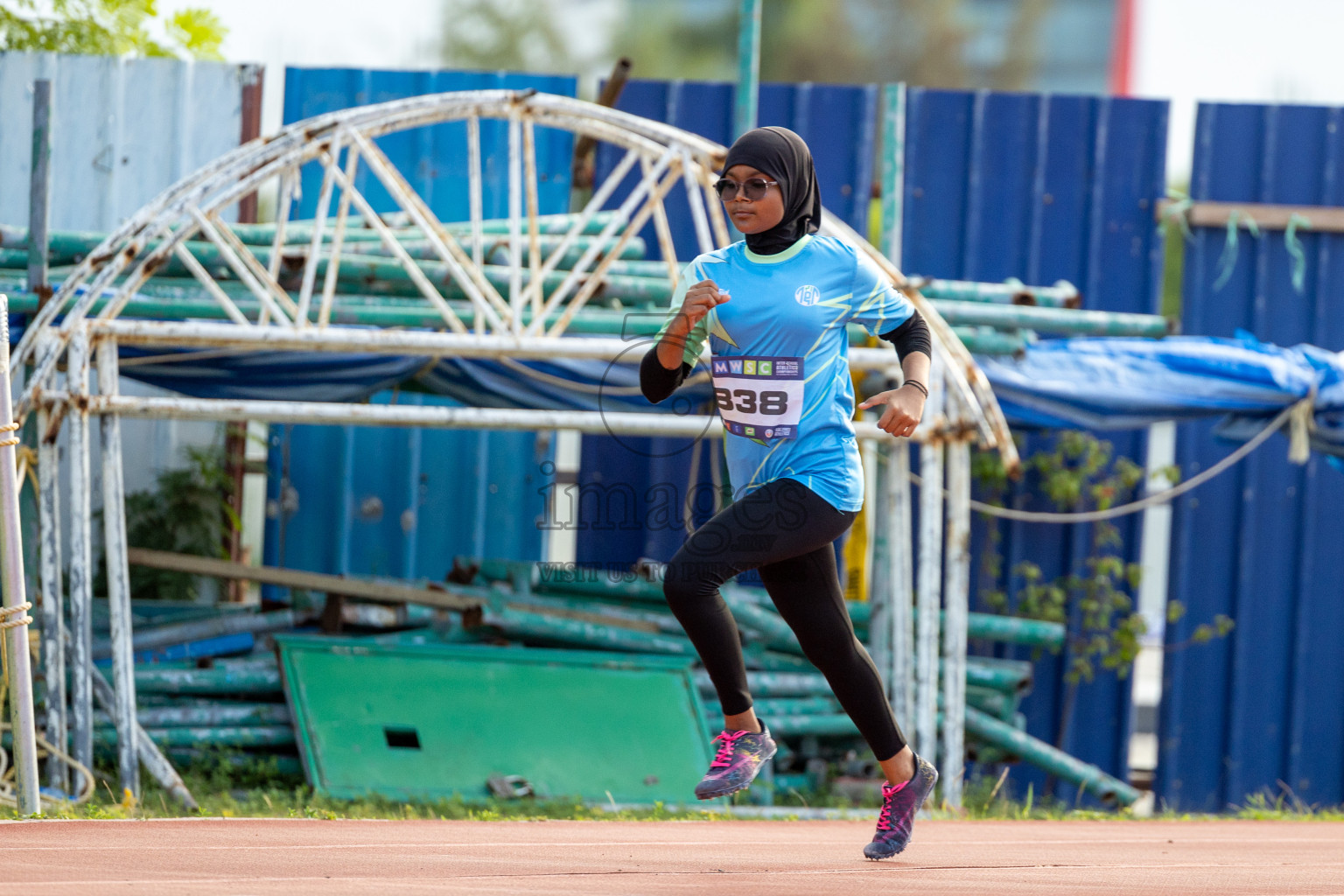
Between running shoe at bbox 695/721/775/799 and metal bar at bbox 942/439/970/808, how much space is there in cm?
304

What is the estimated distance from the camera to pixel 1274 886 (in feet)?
10.3

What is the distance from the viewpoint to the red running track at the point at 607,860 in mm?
2939

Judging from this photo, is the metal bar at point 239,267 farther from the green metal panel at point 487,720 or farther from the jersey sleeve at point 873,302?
the jersey sleeve at point 873,302

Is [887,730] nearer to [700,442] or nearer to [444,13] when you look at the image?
[700,442]

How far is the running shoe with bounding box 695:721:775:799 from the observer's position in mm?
3441

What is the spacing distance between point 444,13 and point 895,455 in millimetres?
9413

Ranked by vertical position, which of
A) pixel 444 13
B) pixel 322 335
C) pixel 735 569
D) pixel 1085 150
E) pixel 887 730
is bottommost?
pixel 887 730

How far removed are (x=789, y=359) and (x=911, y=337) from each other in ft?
1.28

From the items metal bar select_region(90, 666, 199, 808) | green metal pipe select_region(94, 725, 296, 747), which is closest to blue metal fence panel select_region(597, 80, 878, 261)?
green metal pipe select_region(94, 725, 296, 747)

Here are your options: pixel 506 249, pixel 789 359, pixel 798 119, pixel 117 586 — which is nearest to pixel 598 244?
pixel 506 249

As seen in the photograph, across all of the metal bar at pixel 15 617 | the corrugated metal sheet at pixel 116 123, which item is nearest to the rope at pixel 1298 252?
the corrugated metal sheet at pixel 116 123

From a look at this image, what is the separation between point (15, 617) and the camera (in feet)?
14.8

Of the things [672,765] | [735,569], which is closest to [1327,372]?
[672,765]

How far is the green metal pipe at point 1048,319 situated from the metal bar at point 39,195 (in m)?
4.29
